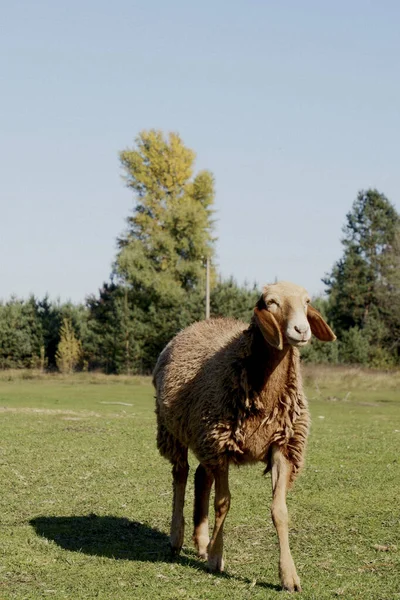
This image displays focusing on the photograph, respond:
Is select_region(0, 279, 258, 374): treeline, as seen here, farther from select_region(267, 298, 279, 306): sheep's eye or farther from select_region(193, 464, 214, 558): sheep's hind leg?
select_region(267, 298, 279, 306): sheep's eye

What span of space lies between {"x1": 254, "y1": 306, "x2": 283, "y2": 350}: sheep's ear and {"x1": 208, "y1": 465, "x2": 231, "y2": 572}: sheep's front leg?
1393 millimetres

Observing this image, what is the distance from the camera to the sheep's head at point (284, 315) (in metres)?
7.38

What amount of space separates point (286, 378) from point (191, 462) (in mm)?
7272

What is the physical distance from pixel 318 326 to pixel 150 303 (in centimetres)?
5015

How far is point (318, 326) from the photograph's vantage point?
8164 mm

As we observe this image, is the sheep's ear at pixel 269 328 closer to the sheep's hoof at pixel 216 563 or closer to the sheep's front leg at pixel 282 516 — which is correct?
the sheep's front leg at pixel 282 516

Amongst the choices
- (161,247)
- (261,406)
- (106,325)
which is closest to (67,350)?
(106,325)

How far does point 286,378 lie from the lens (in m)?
8.15

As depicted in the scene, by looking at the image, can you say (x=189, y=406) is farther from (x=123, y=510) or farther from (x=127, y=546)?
(x=123, y=510)

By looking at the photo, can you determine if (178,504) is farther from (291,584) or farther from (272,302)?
(272,302)

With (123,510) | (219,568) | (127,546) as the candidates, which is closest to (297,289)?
(219,568)

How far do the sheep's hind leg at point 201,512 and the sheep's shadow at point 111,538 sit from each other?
0.47 ft

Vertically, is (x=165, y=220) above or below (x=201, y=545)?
above

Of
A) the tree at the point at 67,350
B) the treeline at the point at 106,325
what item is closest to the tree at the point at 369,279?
the treeline at the point at 106,325
